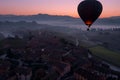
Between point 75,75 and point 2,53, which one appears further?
point 2,53

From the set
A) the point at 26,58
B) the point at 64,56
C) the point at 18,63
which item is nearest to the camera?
the point at 18,63

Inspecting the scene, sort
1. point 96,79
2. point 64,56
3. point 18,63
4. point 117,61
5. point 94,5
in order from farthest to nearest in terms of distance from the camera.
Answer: point 117,61, point 64,56, point 18,63, point 96,79, point 94,5

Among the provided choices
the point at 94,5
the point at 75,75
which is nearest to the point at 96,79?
the point at 75,75

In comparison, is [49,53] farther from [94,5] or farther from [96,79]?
[94,5]

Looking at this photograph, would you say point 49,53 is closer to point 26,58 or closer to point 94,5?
point 26,58

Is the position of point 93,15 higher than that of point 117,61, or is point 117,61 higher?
point 93,15

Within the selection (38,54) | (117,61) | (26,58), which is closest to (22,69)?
(26,58)
